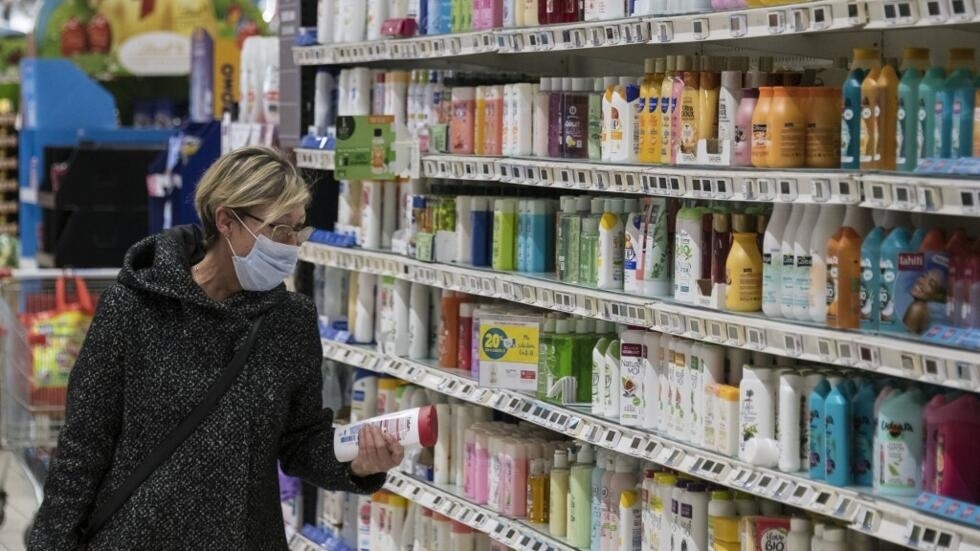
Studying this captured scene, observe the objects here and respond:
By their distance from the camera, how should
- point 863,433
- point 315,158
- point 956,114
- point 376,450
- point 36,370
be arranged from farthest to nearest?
point 36,370 → point 315,158 → point 376,450 → point 863,433 → point 956,114

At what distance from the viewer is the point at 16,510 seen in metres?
9.11

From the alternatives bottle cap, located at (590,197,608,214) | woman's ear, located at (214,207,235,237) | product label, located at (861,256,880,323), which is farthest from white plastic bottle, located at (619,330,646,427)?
woman's ear, located at (214,207,235,237)

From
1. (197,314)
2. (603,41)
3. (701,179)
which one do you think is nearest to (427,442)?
(197,314)

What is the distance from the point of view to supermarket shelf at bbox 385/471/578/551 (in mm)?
4773

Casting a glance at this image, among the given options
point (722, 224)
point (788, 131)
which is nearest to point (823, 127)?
point (788, 131)

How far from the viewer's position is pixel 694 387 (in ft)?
13.3

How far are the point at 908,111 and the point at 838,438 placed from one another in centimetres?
75

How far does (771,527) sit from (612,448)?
23.5 inches

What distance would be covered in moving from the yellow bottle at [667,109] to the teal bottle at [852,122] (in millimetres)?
689

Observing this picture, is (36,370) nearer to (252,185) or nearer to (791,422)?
(252,185)

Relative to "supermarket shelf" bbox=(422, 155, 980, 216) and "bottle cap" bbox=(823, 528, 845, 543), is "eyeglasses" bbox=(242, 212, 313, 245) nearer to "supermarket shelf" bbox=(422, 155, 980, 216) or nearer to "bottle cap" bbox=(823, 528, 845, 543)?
"supermarket shelf" bbox=(422, 155, 980, 216)

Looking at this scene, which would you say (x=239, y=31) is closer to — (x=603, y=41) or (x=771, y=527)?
(x=603, y=41)

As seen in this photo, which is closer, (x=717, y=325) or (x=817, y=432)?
(x=817, y=432)

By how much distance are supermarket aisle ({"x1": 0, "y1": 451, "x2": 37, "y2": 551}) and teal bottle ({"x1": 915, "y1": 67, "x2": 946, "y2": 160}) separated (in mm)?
5892
